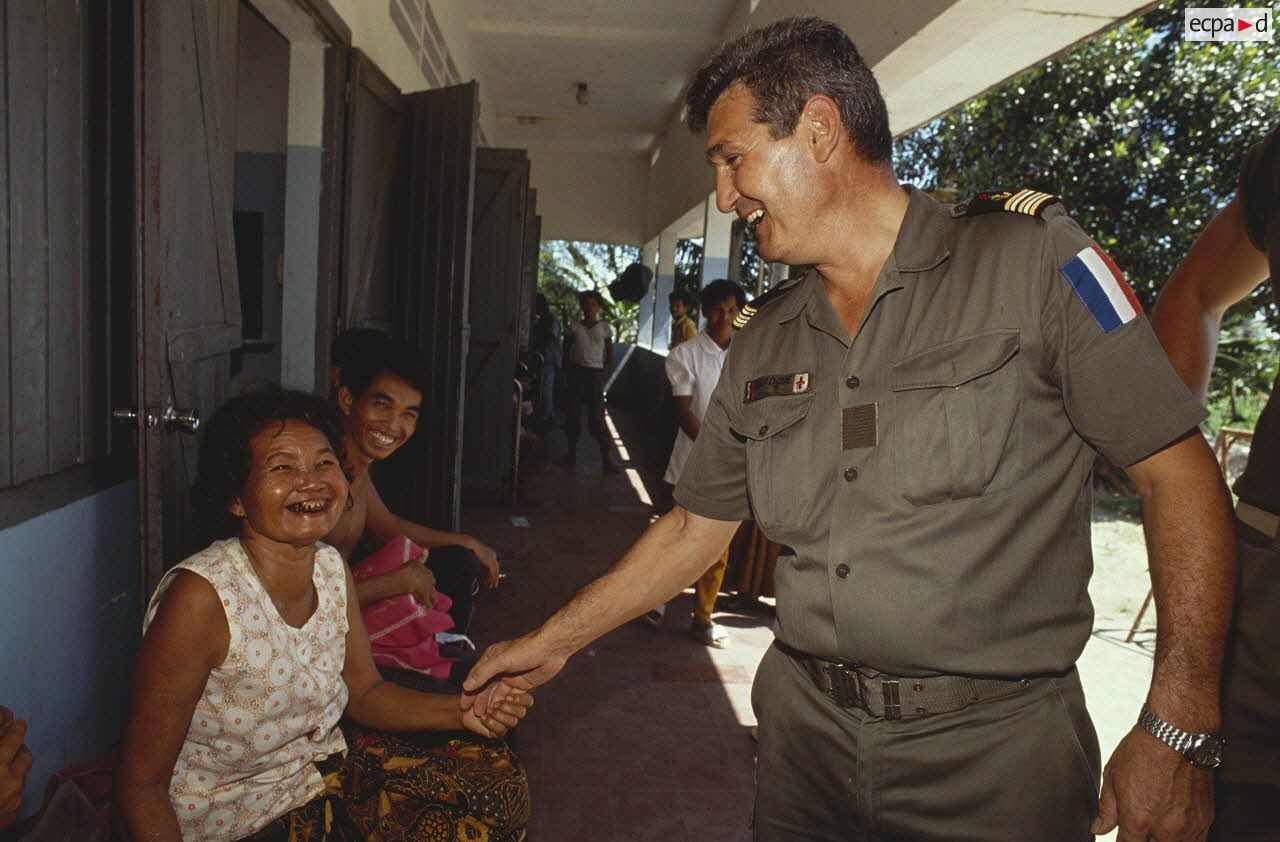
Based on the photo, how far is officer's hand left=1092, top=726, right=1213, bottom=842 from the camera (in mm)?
1152

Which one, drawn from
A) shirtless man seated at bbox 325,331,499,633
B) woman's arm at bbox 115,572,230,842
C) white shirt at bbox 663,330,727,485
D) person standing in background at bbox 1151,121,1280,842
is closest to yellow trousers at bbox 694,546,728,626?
white shirt at bbox 663,330,727,485

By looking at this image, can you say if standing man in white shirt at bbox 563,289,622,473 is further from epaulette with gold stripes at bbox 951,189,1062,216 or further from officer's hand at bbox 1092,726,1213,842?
officer's hand at bbox 1092,726,1213,842

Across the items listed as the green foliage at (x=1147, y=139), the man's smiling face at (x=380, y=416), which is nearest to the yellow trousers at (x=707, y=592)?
the man's smiling face at (x=380, y=416)

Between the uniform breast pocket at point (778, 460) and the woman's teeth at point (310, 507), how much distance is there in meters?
0.83

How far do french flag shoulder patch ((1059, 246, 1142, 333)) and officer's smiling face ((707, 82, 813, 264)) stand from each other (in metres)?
0.43

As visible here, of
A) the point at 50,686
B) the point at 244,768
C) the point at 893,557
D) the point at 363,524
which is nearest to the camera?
the point at 893,557

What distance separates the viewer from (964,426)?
1.29m

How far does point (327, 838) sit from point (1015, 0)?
337cm

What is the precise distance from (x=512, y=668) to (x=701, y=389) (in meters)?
2.87

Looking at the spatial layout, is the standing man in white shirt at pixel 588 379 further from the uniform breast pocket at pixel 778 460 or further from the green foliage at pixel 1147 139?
the uniform breast pocket at pixel 778 460

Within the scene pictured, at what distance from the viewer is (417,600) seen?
2.35 m

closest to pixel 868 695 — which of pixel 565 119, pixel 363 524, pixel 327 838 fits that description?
pixel 327 838

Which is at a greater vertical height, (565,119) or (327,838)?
(565,119)

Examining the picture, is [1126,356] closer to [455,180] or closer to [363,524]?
Answer: [363,524]
